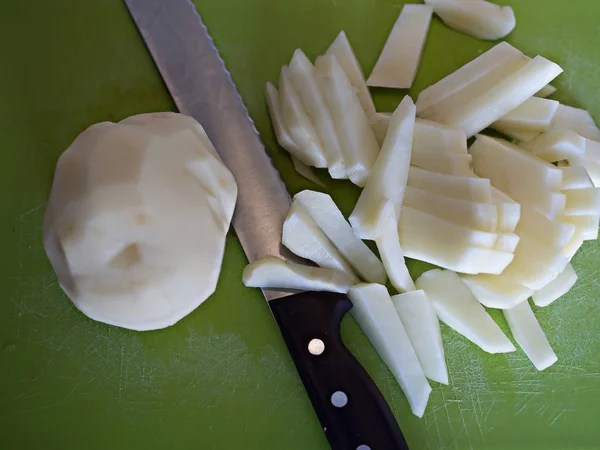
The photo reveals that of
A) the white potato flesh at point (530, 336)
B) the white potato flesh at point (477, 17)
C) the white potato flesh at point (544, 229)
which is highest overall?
the white potato flesh at point (477, 17)

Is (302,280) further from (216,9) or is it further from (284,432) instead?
(216,9)

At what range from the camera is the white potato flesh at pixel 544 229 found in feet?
6.17

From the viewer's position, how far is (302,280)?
1.80m

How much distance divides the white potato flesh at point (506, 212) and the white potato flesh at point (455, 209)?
30 mm

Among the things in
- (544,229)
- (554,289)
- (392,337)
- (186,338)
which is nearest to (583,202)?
(544,229)

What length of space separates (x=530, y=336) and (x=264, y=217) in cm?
100

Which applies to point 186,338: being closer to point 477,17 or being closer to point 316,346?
point 316,346

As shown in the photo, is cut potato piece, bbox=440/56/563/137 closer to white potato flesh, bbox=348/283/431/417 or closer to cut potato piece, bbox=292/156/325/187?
cut potato piece, bbox=292/156/325/187

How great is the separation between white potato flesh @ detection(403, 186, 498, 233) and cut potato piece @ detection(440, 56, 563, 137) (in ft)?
1.02

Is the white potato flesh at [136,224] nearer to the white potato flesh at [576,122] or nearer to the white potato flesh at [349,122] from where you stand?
the white potato flesh at [349,122]

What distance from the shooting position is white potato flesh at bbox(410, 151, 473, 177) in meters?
1.94

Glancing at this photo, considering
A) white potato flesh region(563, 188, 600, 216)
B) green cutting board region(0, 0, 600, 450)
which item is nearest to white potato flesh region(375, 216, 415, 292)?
green cutting board region(0, 0, 600, 450)

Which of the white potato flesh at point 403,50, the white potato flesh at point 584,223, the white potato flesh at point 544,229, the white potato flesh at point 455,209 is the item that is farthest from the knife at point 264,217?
the white potato flesh at point 584,223

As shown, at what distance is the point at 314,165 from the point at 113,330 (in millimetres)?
Answer: 861
